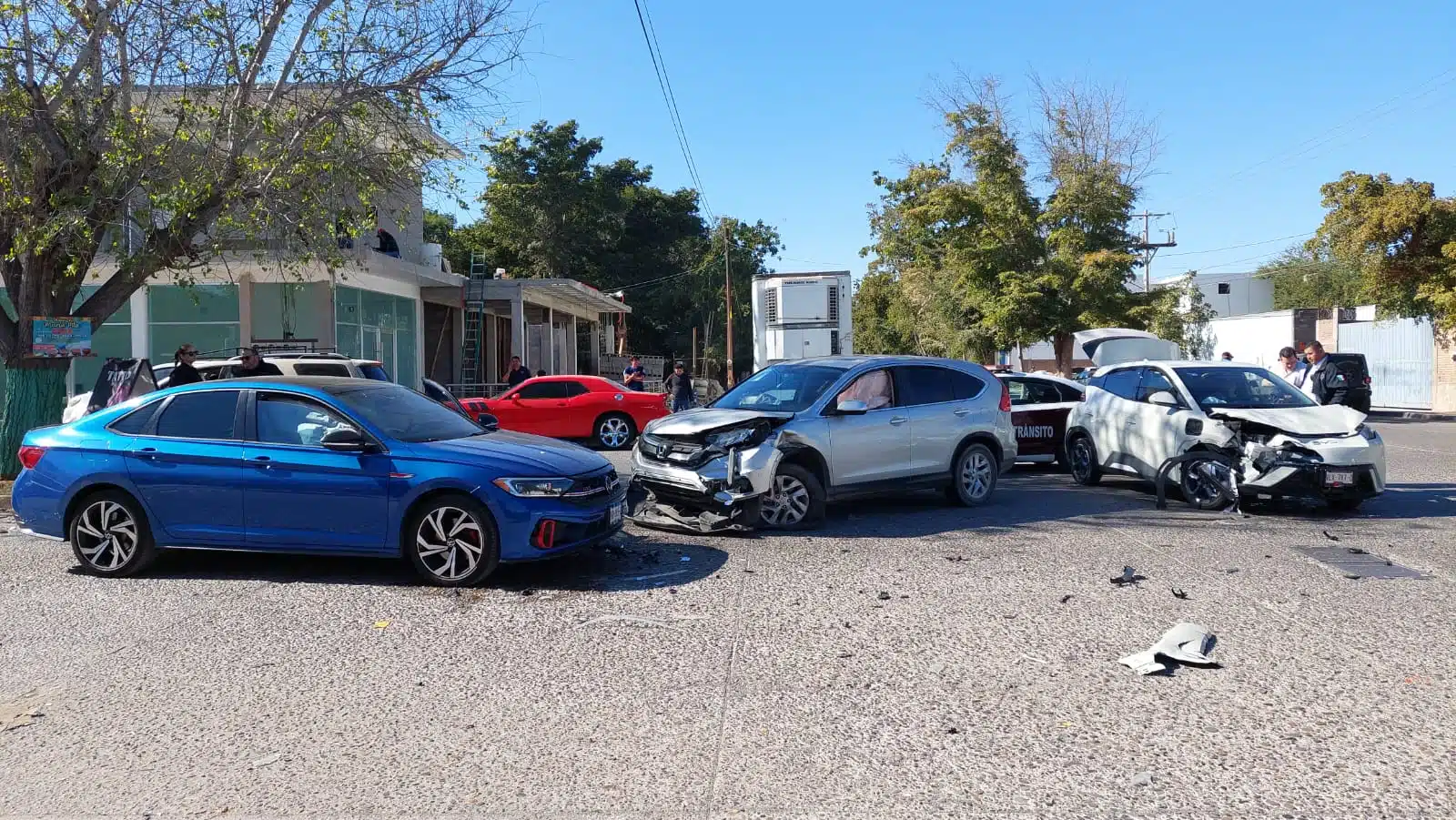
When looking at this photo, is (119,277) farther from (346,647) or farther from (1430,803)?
(1430,803)

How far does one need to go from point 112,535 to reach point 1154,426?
32.3ft

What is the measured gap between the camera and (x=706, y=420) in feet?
32.4

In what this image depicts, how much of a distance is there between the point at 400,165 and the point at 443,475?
8.11 metres

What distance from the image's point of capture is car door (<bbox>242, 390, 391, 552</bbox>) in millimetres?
7625

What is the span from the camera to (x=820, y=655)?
19.5 ft

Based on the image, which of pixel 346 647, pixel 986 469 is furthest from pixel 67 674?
pixel 986 469

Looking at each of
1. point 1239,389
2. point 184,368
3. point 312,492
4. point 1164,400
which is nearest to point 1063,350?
point 1239,389

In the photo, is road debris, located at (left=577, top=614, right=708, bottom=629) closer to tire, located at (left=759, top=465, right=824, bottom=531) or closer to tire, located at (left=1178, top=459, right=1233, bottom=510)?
tire, located at (left=759, top=465, right=824, bottom=531)

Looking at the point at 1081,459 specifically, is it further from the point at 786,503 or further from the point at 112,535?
the point at 112,535

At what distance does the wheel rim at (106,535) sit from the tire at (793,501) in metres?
5.02

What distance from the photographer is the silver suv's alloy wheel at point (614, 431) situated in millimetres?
19109

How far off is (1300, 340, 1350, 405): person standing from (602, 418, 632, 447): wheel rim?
34.6 feet

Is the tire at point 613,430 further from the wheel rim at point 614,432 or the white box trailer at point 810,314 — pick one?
the white box trailer at point 810,314

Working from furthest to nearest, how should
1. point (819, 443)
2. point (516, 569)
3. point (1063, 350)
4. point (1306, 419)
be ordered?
point (1063, 350)
point (1306, 419)
point (819, 443)
point (516, 569)
